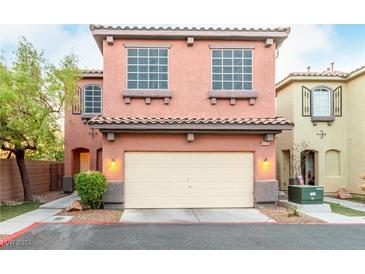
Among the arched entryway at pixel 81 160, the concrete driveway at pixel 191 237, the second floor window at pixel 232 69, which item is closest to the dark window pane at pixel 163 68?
the second floor window at pixel 232 69

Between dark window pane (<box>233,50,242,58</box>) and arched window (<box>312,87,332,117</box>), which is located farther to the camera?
arched window (<box>312,87,332,117</box>)

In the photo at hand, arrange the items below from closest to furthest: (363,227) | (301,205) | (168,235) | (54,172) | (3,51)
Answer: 1. (168,235)
2. (363,227)
3. (301,205)
4. (3,51)
5. (54,172)

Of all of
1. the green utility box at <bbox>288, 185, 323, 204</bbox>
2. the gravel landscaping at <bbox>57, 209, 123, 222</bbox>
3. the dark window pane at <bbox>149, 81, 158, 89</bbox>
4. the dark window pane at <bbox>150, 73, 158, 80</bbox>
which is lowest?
the gravel landscaping at <bbox>57, 209, 123, 222</bbox>

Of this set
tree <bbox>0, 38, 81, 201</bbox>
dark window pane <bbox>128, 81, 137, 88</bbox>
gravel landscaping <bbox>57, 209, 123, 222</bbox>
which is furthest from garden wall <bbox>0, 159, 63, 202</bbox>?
dark window pane <bbox>128, 81, 137, 88</bbox>

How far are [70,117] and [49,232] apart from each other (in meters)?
11.1

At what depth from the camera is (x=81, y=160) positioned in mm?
20203

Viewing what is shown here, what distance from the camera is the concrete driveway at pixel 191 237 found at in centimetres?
756

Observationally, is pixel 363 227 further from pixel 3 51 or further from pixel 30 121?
pixel 3 51

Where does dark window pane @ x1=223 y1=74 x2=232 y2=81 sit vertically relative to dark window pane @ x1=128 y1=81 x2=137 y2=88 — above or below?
above

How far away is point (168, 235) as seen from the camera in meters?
8.49

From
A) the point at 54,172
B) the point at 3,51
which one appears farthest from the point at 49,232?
the point at 54,172

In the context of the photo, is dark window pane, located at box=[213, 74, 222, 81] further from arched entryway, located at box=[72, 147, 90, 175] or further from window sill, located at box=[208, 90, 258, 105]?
arched entryway, located at box=[72, 147, 90, 175]

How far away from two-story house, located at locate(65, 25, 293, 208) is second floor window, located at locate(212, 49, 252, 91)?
0.04 m

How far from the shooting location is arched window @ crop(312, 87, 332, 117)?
58.2 ft
